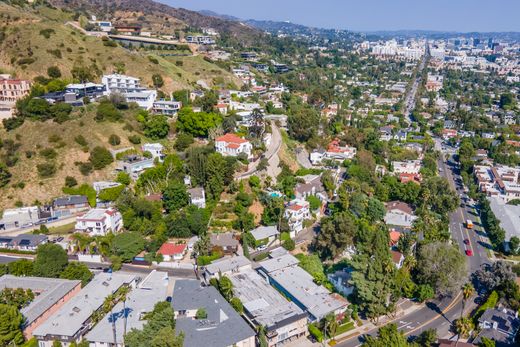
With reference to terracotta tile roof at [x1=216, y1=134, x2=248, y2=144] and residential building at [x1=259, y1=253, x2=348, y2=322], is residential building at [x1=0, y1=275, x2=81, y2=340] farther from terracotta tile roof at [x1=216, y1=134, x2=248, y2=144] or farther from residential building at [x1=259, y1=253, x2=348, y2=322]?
terracotta tile roof at [x1=216, y1=134, x2=248, y2=144]

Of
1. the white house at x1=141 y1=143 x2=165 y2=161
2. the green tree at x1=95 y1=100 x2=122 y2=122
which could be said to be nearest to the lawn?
the white house at x1=141 y1=143 x2=165 y2=161

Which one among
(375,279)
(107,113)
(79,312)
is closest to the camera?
(79,312)

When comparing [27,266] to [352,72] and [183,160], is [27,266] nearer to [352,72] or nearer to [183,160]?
[183,160]

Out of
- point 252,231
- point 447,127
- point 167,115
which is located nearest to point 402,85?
point 447,127

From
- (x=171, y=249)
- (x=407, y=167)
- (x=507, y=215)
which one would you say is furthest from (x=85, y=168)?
(x=507, y=215)

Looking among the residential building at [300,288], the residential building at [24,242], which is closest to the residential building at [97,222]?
the residential building at [24,242]

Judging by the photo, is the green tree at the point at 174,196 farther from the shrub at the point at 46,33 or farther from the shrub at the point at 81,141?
the shrub at the point at 46,33

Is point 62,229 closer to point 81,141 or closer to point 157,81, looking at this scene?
point 81,141
